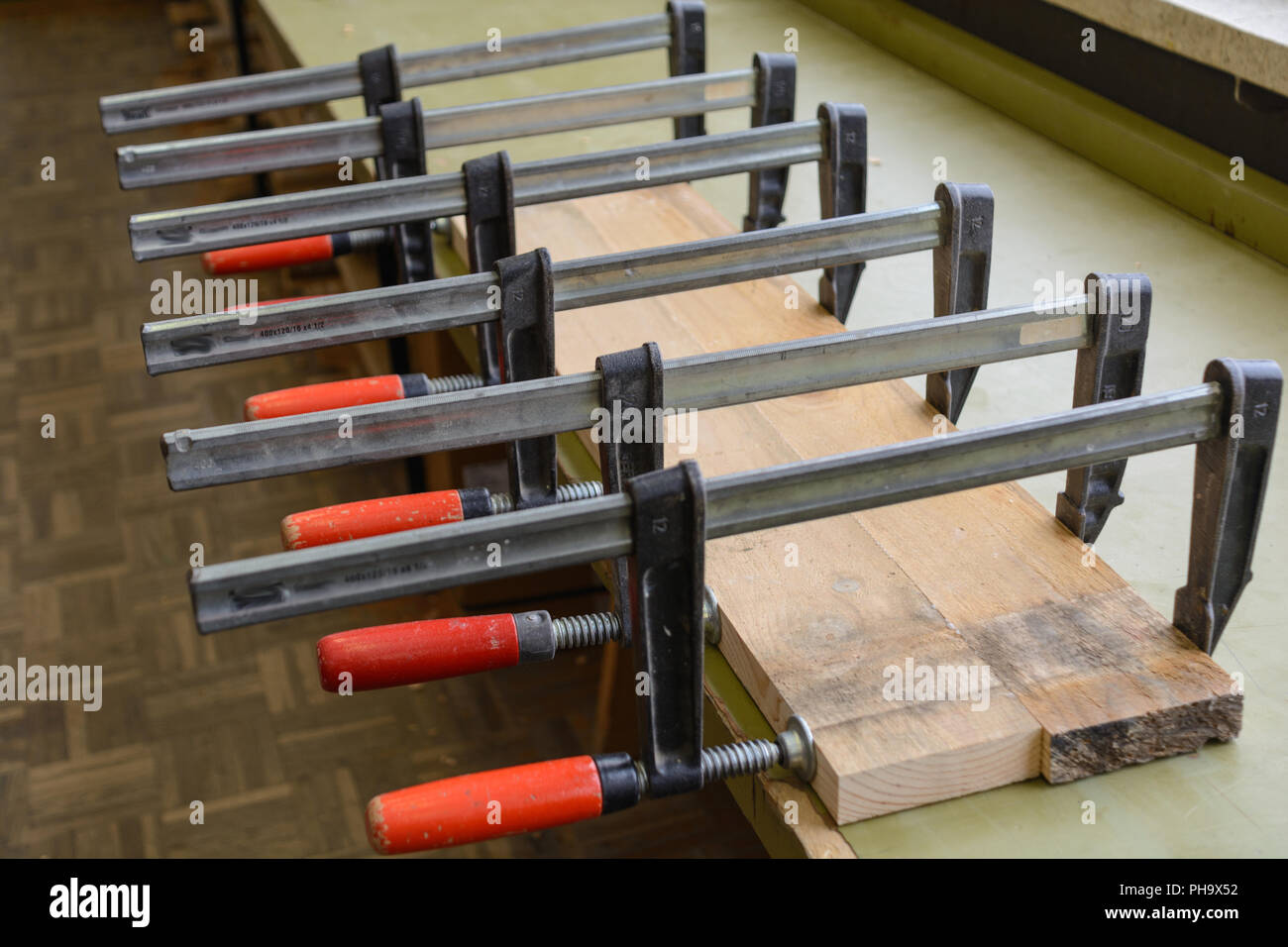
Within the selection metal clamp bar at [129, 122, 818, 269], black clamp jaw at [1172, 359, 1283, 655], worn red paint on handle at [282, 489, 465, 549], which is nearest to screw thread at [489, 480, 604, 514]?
worn red paint on handle at [282, 489, 465, 549]

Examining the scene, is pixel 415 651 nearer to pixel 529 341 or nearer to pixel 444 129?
pixel 529 341

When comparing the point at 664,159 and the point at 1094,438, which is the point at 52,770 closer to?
the point at 664,159

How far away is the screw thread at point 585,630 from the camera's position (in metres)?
1.22

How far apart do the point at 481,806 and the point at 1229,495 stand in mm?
700

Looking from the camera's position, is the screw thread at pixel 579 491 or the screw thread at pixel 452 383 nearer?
the screw thread at pixel 579 491

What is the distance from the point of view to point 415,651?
1.15m

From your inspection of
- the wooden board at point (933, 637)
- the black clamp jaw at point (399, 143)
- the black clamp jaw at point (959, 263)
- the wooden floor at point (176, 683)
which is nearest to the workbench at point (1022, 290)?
the wooden board at point (933, 637)

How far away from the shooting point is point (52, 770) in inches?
96.4

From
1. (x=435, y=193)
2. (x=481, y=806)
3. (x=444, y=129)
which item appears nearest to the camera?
(x=481, y=806)

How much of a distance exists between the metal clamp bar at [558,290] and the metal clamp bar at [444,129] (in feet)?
1.62

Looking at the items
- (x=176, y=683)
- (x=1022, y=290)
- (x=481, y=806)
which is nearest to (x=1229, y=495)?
(x=481, y=806)

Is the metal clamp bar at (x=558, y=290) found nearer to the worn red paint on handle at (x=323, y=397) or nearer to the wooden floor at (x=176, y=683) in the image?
the worn red paint on handle at (x=323, y=397)

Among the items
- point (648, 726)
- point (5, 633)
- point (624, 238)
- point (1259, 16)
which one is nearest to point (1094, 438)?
point (648, 726)

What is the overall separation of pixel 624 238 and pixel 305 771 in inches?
45.0
